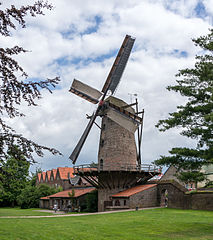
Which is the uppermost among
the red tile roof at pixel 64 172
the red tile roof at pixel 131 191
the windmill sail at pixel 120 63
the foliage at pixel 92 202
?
the windmill sail at pixel 120 63

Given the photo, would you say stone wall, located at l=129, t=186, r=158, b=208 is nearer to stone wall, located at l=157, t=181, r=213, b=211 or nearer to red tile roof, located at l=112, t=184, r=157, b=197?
red tile roof, located at l=112, t=184, r=157, b=197

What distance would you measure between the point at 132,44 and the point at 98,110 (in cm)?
841

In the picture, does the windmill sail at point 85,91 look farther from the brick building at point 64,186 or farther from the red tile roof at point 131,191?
the red tile roof at point 131,191

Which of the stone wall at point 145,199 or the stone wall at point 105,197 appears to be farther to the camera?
the stone wall at point 105,197

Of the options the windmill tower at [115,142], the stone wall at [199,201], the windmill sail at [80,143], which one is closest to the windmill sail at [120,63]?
the windmill tower at [115,142]

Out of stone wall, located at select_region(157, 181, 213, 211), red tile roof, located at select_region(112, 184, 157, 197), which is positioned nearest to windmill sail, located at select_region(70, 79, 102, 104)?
red tile roof, located at select_region(112, 184, 157, 197)

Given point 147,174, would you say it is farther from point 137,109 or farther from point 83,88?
point 83,88

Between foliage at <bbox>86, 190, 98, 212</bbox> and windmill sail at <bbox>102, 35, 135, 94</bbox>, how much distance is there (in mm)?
13026

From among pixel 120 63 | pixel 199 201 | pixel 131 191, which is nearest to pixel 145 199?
pixel 131 191

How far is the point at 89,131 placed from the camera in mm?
34000

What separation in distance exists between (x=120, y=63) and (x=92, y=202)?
16847mm

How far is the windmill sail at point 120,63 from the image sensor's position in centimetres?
3400

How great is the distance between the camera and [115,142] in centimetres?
3341

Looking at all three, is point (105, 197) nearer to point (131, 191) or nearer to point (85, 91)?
point (131, 191)
